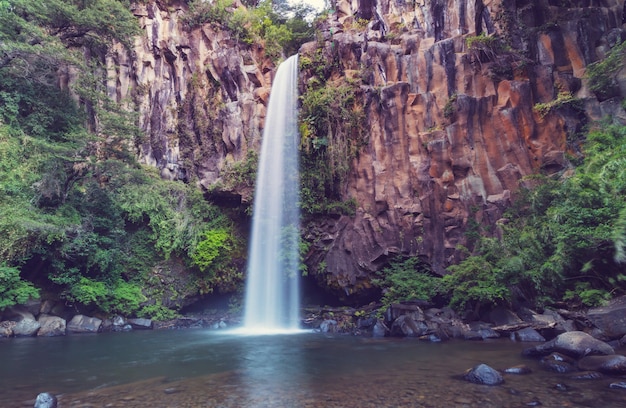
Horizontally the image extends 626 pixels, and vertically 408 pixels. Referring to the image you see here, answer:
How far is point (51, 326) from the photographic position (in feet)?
49.7

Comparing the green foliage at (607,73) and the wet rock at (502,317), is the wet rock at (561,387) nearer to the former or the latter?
the wet rock at (502,317)

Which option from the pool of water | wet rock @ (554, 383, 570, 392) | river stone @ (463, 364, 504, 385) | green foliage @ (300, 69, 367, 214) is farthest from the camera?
green foliage @ (300, 69, 367, 214)

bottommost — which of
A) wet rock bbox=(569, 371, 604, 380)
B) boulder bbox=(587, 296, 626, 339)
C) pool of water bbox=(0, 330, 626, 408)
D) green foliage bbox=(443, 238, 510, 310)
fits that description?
pool of water bbox=(0, 330, 626, 408)

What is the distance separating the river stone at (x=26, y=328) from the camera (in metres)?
14.5

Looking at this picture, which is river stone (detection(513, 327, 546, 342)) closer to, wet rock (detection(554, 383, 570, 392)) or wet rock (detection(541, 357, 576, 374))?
wet rock (detection(541, 357, 576, 374))

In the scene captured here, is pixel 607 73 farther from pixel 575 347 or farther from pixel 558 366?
pixel 558 366

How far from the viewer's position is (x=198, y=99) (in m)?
23.7

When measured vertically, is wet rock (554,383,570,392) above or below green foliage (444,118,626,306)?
below

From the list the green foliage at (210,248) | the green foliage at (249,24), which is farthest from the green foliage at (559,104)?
the green foliage at (249,24)

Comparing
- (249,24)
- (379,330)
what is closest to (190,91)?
(249,24)

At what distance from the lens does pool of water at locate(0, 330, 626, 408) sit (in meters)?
6.23

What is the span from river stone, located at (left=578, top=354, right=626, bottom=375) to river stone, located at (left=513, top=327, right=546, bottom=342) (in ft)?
11.5

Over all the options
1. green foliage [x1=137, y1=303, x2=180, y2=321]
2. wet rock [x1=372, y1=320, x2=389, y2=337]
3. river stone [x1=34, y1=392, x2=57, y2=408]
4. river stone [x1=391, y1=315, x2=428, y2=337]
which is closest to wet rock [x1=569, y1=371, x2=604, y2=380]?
river stone [x1=391, y1=315, x2=428, y2=337]

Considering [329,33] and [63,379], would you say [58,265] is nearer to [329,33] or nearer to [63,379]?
[63,379]
